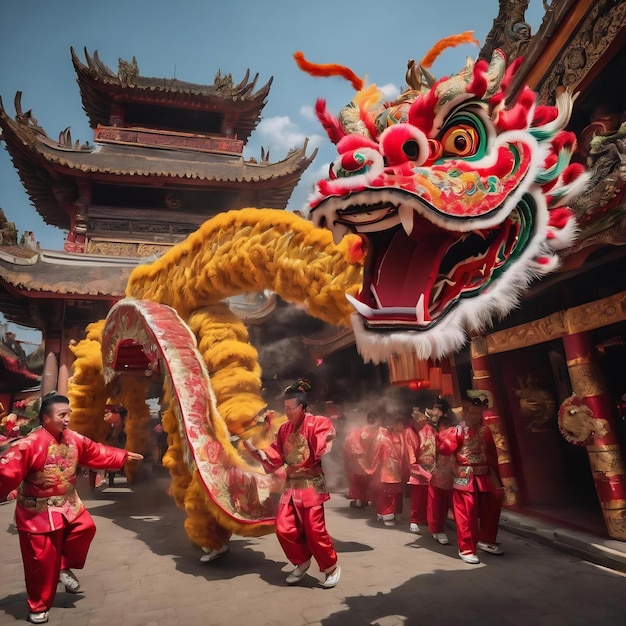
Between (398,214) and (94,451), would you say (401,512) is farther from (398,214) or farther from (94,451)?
(398,214)

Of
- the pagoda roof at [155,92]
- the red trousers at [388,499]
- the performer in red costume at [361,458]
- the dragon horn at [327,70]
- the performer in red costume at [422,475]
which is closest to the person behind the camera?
the dragon horn at [327,70]

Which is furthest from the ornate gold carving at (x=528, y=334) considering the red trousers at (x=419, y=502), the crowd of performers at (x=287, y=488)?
the red trousers at (x=419, y=502)

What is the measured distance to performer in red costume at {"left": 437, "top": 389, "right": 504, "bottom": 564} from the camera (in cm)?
412

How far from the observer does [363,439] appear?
673cm

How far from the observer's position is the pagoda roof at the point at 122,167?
12.5 m

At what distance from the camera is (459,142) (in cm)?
168

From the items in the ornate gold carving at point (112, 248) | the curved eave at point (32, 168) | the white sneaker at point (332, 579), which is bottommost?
the white sneaker at point (332, 579)

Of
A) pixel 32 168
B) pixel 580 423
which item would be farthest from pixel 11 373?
pixel 580 423

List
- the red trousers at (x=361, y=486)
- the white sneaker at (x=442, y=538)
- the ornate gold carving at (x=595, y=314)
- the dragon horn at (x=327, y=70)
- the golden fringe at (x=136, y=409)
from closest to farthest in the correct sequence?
the dragon horn at (x=327, y=70)
the ornate gold carving at (x=595, y=314)
the white sneaker at (x=442, y=538)
the red trousers at (x=361, y=486)
the golden fringe at (x=136, y=409)

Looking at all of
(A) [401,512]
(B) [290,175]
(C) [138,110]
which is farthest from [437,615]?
(C) [138,110]

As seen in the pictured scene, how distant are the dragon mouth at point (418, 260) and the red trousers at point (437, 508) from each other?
396 cm

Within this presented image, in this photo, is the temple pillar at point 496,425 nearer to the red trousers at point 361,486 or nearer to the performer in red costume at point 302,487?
the red trousers at point 361,486

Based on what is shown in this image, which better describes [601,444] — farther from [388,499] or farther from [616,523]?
[388,499]

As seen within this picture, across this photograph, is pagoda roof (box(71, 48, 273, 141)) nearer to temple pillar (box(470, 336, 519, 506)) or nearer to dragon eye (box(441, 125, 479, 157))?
temple pillar (box(470, 336, 519, 506))
